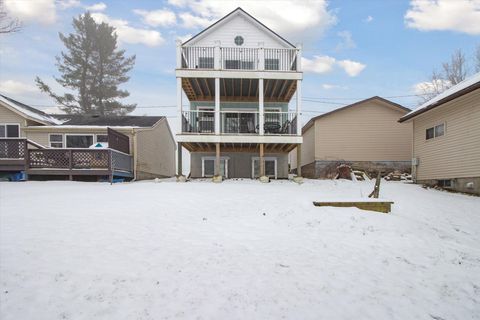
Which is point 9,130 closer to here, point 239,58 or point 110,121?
point 110,121

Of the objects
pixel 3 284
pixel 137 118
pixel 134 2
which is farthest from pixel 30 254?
pixel 137 118

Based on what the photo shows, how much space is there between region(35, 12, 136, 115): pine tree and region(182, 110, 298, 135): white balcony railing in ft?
69.5

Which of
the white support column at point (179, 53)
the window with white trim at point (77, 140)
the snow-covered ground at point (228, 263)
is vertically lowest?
the snow-covered ground at point (228, 263)

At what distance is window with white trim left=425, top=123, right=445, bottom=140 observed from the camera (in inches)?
541

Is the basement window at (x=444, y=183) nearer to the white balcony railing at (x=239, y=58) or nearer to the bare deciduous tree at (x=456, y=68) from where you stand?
the white balcony railing at (x=239, y=58)

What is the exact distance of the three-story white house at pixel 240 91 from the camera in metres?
14.6

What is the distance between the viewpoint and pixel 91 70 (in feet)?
112

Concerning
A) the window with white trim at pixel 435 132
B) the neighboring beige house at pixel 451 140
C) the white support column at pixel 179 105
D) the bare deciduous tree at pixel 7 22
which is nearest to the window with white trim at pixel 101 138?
the white support column at pixel 179 105

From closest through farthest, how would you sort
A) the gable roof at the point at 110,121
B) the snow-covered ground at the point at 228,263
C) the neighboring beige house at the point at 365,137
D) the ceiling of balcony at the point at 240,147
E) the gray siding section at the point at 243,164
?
1. the snow-covered ground at the point at 228,263
2. the ceiling of balcony at the point at 240,147
3. the gray siding section at the point at 243,164
4. the neighboring beige house at the point at 365,137
5. the gable roof at the point at 110,121

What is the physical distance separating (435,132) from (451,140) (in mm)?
1432

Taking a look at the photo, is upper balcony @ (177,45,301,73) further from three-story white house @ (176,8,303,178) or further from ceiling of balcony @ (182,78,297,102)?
ceiling of balcony @ (182,78,297,102)

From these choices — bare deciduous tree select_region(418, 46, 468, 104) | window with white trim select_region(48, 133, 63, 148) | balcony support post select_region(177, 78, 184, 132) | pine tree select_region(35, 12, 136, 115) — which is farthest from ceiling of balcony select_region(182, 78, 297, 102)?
bare deciduous tree select_region(418, 46, 468, 104)

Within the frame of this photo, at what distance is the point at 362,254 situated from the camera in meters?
5.09

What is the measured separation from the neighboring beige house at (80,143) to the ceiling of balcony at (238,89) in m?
4.03
